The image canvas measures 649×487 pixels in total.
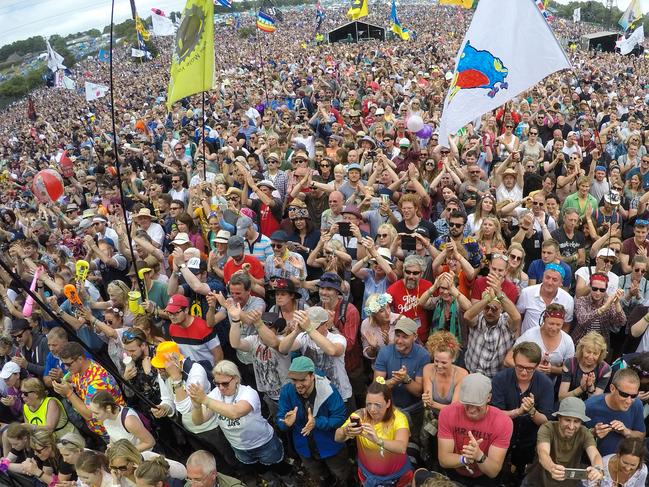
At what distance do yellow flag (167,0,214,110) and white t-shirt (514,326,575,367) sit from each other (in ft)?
12.9

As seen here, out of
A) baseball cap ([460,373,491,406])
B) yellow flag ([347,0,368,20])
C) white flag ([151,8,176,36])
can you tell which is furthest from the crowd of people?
yellow flag ([347,0,368,20])

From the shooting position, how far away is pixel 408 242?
562 cm

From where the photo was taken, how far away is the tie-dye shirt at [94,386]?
15.0ft

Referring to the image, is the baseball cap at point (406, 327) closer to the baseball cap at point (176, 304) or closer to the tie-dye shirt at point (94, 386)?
the baseball cap at point (176, 304)

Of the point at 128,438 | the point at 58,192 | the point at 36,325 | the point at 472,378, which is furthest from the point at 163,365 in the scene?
the point at 58,192

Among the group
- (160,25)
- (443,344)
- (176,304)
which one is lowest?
(443,344)

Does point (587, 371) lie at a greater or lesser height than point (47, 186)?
lesser

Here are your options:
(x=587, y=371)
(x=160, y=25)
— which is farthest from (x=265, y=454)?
(x=160, y=25)

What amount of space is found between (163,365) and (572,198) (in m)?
5.03

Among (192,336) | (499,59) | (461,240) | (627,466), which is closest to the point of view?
(627,466)

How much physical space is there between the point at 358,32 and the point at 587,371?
35806 millimetres

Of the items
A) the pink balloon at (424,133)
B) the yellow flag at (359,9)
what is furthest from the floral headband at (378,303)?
the yellow flag at (359,9)

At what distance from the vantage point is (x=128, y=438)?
4.09 metres

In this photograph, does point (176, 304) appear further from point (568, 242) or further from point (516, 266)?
point (568, 242)
